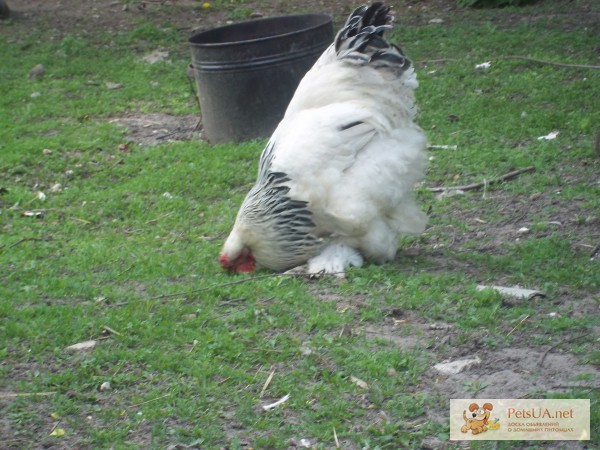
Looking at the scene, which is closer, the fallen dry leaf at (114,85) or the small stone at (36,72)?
the fallen dry leaf at (114,85)

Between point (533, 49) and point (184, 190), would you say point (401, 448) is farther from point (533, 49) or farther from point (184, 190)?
point (533, 49)

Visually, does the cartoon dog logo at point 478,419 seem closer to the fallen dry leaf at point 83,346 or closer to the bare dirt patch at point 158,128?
the fallen dry leaf at point 83,346

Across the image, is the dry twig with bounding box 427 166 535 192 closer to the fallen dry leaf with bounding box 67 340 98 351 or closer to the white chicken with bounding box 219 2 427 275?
the white chicken with bounding box 219 2 427 275

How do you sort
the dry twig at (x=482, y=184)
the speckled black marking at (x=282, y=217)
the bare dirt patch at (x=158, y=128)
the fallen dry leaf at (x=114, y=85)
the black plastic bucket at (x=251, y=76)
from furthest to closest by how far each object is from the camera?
the fallen dry leaf at (x=114, y=85) < the bare dirt patch at (x=158, y=128) < the black plastic bucket at (x=251, y=76) < the dry twig at (x=482, y=184) < the speckled black marking at (x=282, y=217)

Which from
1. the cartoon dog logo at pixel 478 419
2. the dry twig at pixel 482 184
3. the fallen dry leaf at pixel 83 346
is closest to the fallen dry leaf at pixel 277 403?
the cartoon dog logo at pixel 478 419

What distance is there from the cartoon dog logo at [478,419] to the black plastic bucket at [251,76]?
538 centimetres

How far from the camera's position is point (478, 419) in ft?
12.3

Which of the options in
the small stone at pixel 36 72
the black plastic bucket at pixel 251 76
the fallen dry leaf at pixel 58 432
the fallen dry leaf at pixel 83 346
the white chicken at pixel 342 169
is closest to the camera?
the fallen dry leaf at pixel 58 432

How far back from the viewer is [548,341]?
4445 millimetres

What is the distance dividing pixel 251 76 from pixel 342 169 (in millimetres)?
3420

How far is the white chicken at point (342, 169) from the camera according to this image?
5.51 m

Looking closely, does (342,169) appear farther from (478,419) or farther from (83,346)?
(478,419)

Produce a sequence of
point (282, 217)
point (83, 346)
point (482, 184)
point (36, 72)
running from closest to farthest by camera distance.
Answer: point (83, 346), point (282, 217), point (482, 184), point (36, 72)

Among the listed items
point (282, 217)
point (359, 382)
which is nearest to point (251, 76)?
point (282, 217)
